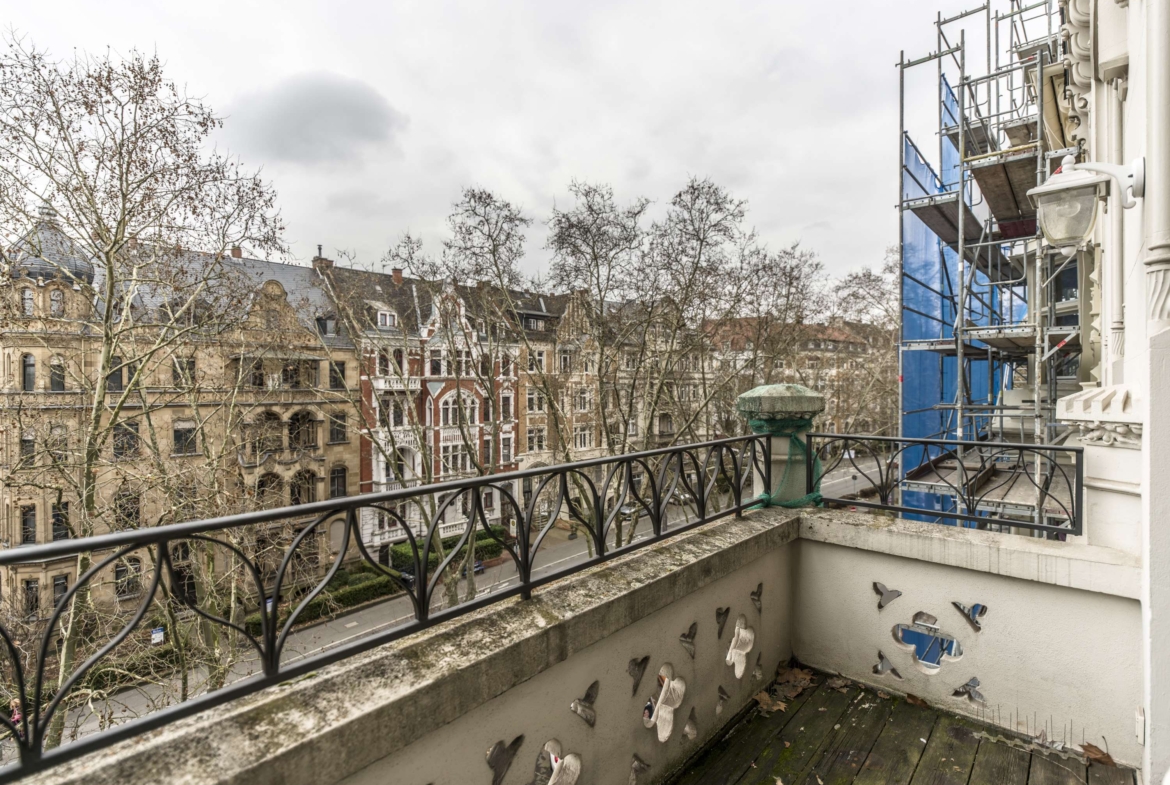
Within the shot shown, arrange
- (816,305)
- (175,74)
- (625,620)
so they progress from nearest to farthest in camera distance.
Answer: (625,620)
(175,74)
(816,305)

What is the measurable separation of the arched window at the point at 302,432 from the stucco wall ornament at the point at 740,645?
640 inches

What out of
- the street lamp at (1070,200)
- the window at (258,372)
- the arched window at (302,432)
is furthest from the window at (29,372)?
the street lamp at (1070,200)

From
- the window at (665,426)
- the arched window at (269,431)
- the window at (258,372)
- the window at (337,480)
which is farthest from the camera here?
the window at (665,426)

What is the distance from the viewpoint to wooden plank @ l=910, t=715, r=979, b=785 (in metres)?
2.51

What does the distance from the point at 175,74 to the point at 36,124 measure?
223 centimetres

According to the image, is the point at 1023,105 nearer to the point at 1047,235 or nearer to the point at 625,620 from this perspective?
the point at 1047,235

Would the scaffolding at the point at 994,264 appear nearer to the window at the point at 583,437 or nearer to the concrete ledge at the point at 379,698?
the concrete ledge at the point at 379,698

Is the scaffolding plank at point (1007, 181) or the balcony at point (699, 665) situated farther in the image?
the scaffolding plank at point (1007, 181)

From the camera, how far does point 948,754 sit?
8.72ft

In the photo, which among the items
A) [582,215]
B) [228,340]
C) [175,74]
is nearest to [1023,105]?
[582,215]

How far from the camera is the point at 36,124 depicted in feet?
29.1

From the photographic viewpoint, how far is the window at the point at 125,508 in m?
9.17

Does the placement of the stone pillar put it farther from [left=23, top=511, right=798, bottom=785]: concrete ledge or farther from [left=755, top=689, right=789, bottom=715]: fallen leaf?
[left=23, top=511, right=798, bottom=785]: concrete ledge

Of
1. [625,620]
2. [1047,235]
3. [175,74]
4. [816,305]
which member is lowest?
[625,620]
